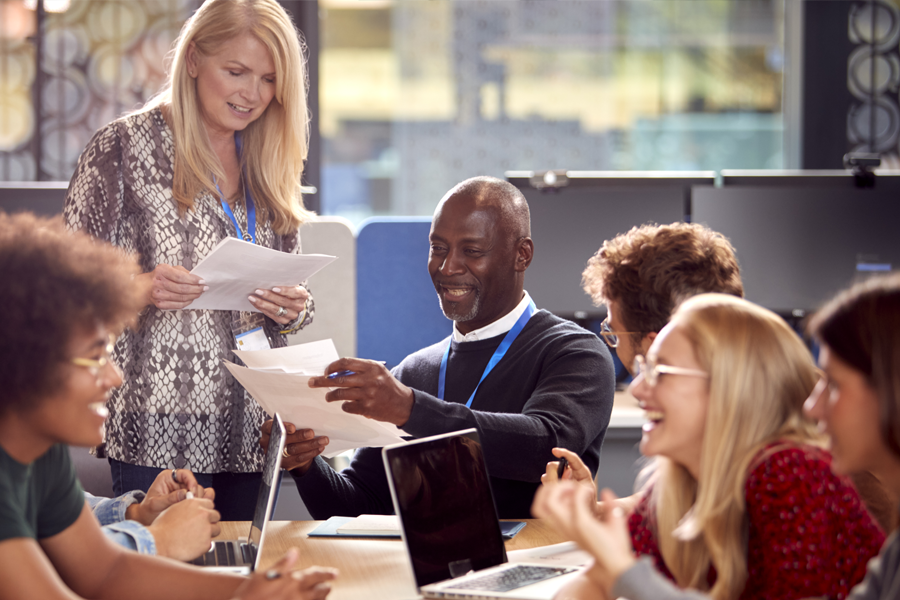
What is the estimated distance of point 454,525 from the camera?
129cm

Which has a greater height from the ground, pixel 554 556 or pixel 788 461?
pixel 788 461

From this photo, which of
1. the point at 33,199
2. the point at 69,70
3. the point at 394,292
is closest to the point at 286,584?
the point at 394,292

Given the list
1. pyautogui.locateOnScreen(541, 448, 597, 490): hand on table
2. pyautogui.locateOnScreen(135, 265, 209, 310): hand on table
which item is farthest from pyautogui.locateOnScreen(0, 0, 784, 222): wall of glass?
pyautogui.locateOnScreen(541, 448, 597, 490): hand on table

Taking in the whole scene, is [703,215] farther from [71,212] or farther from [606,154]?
[71,212]

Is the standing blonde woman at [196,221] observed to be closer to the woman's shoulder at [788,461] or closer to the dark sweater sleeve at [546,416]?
the dark sweater sleeve at [546,416]

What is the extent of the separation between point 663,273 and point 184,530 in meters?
0.92

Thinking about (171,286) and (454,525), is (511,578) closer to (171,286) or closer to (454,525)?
(454,525)

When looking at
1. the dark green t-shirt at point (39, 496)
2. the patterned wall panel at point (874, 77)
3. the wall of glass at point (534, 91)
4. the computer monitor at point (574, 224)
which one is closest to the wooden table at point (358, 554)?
the dark green t-shirt at point (39, 496)

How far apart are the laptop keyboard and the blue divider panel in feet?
5.30

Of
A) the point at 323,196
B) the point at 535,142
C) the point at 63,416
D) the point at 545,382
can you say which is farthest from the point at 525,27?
the point at 63,416

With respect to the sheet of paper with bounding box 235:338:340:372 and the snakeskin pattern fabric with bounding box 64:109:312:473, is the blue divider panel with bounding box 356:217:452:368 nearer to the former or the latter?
the snakeskin pattern fabric with bounding box 64:109:312:473

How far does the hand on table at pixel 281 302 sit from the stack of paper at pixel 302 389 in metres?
0.21

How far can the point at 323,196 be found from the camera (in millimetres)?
4016

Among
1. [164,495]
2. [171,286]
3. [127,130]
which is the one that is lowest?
[164,495]
